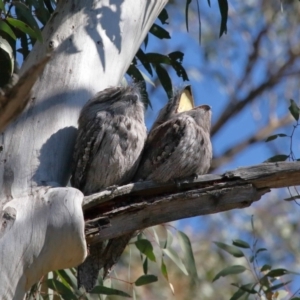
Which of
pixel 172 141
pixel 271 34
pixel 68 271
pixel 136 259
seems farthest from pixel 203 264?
pixel 172 141

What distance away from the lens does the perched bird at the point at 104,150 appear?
2.82 meters

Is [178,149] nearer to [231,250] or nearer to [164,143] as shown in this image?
[164,143]

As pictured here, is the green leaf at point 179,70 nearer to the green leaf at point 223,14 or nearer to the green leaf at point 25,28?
the green leaf at point 223,14

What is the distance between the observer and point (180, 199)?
8.64ft

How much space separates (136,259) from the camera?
6992 millimetres

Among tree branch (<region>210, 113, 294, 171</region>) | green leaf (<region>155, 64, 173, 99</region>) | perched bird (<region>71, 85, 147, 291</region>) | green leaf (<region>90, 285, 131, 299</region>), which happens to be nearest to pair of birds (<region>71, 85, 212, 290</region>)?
perched bird (<region>71, 85, 147, 291</region>)

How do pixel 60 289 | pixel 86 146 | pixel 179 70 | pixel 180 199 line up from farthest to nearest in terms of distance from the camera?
1. pixel 179 70
2. pixel 60 289
3. pixel 86 146
4. pixel 180 199

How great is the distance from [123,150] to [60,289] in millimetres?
828

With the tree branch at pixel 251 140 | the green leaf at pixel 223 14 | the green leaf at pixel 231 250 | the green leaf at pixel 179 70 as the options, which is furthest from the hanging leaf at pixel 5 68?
the tree branch at pixel 251 140

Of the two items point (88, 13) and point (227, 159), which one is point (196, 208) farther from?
point (227, 159)

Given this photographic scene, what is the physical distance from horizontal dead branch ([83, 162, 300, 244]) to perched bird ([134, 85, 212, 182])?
113mm

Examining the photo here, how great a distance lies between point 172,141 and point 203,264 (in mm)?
4829

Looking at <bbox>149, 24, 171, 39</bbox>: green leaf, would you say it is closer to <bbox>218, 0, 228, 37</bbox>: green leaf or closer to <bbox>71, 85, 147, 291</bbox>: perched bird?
<bbox>218, 0, 228, 37</bbox>: green leaf

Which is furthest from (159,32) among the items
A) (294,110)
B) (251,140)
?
(251,140)
